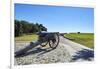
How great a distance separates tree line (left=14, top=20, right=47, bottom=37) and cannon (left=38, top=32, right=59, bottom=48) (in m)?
0.06

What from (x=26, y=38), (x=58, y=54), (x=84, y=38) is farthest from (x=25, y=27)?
(x=84, y=38)

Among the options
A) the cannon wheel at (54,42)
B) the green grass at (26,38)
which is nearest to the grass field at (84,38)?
the cannon wheel at (54,42)

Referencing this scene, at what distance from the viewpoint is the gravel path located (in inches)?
76.5

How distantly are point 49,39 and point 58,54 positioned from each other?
182mm

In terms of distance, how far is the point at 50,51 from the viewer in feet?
6.64

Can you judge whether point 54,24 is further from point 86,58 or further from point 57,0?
point 86,58

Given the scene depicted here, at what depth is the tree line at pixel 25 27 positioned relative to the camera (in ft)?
6.27

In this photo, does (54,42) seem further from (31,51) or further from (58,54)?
(31,51)

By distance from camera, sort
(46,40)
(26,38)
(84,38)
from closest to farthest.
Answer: (26,38), (46,40), (84,38)

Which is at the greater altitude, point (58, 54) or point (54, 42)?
point (54, 42)

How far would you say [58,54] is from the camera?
6.72ft

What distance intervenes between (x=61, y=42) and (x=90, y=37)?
13.6 inches

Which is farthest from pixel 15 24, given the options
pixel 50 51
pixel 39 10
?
pixel 50 51

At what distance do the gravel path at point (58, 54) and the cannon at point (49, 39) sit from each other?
0.04 m
